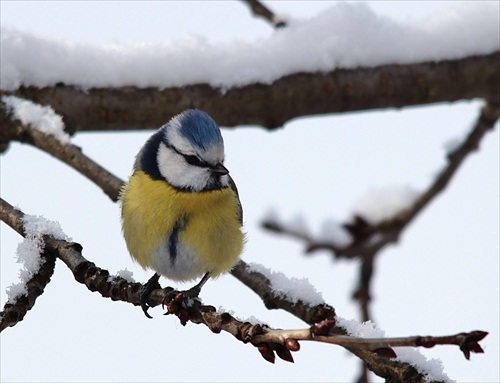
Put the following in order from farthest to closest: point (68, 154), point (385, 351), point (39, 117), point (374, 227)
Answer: point (374, 227) → point (39, 117) → point (68, 154) → point (385, 351)

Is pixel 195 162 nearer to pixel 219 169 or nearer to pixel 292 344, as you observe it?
pixel 219 169

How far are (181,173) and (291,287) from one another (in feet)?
2.45

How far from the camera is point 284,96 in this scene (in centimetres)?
397

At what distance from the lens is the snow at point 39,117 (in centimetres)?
352

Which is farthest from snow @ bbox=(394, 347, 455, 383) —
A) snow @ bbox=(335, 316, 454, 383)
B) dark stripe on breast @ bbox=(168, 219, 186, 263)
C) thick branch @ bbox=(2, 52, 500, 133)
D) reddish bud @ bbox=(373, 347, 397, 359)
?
thick branch @ bbox=(2, 52, 500, 133)

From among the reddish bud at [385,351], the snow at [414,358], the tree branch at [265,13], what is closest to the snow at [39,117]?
the tree branch at [265,13]

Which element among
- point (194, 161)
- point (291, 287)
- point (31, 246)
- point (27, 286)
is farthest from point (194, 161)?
point (27, 286)

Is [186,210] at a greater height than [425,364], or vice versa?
[186,210]

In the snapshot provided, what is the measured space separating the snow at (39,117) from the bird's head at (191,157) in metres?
0.38

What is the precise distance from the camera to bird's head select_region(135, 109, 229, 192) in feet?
10.7

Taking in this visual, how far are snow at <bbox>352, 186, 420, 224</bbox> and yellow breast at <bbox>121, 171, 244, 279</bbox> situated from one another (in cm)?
108

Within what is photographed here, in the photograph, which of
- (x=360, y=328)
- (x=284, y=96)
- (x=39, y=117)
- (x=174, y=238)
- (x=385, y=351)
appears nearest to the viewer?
(x=385, y=351)

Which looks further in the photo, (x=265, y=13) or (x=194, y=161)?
(x=265, y=13)

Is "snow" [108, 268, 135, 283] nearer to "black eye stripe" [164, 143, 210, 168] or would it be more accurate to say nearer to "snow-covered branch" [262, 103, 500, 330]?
"black eye stripe" [164, 143, 210, 168]
